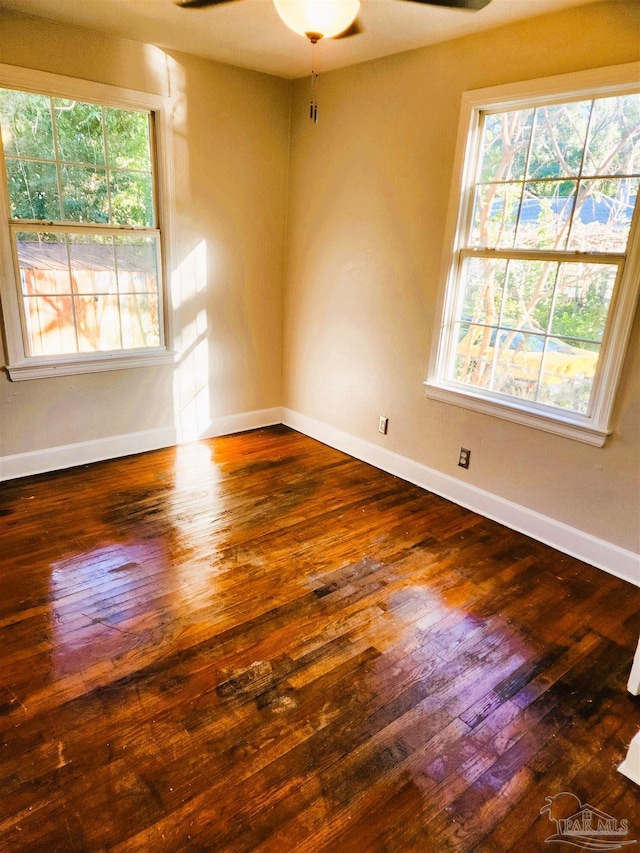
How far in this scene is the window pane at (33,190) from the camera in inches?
120

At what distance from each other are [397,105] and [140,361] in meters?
2.34

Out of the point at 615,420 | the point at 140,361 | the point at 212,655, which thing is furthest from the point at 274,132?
the point at 212,655

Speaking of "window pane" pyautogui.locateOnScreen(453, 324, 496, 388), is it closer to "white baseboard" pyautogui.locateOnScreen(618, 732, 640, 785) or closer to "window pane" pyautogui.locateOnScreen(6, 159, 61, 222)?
"white baseboard" pyautogui.locateOnScreen(618, 732, 640, 785)

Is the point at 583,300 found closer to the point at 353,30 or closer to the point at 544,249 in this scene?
the point at 544,249

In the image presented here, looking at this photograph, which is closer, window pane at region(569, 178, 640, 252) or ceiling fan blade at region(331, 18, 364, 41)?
window pane at region(569, 178, 640, 252)

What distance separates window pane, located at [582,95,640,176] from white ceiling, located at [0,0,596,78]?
1.54 feet

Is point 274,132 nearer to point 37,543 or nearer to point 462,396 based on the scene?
point 462,396

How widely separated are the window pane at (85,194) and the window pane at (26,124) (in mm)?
150

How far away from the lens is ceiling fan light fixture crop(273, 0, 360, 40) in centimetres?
183

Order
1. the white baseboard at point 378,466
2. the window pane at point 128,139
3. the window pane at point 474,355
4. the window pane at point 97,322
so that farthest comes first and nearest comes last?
the window pane at point 97,322 → the window pane at point 128,139 → the window pane at point 474,355 → the white baseboard at point 378,466

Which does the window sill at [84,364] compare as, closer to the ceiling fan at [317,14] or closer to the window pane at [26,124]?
the window pane at [26,124]

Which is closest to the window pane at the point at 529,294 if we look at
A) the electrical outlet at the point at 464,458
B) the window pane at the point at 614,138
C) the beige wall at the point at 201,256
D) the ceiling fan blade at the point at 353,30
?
the window pane at the point at 614,138

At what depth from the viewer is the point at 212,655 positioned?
206cm

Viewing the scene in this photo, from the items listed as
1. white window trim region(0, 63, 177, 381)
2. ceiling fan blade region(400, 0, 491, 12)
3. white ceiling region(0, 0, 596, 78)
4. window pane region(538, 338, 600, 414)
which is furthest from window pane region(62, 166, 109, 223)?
window pane region(538, 338, 600, 414)
